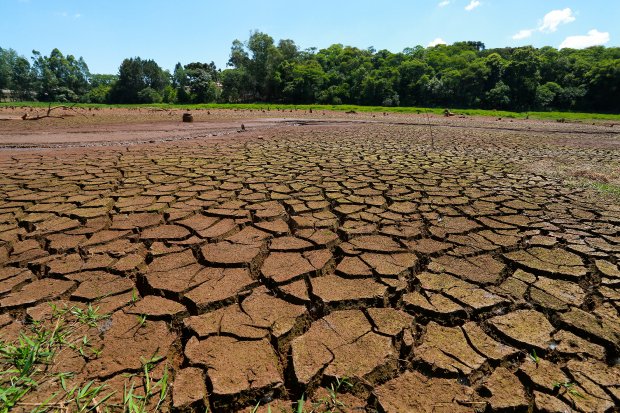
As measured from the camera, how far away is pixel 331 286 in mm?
2010

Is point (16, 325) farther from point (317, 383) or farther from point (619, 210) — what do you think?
point (619, 210)

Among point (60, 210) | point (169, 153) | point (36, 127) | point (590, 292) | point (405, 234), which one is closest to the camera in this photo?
point (590, 292)

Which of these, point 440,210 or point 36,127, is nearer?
point 440,210

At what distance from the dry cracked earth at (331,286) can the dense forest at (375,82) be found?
118ft

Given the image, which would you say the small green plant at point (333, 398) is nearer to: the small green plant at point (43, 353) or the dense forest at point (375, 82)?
the small green plant at point (43, 353)

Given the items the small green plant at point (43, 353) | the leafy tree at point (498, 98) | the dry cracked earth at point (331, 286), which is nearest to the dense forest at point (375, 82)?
the leafy tree at point (498, 98)

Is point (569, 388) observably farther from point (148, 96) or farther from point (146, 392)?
point (148, 96)

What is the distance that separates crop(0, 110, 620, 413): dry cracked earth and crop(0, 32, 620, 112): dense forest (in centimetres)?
3599

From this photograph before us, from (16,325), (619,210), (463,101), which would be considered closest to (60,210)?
(16,325)

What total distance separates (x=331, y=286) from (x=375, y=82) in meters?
40.3

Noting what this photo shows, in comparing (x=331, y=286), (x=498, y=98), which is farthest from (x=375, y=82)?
(x=331, y=286)

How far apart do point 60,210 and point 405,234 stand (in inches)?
122

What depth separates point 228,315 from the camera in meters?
1.74

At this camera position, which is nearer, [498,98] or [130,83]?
[498,98]
